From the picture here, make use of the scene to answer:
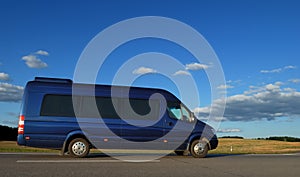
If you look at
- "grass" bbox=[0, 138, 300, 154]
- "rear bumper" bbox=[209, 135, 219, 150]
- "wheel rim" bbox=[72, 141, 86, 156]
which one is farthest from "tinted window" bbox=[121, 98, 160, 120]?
"grass" bbox=[0, 138, 300, 154]

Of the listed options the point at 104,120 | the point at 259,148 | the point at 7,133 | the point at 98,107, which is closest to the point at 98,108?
the point at 98,107

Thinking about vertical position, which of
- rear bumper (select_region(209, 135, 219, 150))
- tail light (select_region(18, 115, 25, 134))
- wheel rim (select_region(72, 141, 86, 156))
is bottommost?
wheel rim (select_region(72, 141, 86, 156))

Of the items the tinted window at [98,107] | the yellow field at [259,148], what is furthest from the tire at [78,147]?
the yellow field at [259,148]

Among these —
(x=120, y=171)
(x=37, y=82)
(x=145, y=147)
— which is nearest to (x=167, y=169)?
(x=120, y=171)

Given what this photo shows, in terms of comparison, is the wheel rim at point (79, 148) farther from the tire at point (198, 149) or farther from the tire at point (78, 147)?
the tire at point (198, 149)

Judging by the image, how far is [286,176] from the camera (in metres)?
7.79

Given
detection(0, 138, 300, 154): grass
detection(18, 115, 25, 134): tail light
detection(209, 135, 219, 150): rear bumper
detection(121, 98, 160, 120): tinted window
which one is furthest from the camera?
detection(0, 138, 300, 154): grass

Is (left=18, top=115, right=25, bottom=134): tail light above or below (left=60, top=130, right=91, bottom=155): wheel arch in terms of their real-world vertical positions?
above

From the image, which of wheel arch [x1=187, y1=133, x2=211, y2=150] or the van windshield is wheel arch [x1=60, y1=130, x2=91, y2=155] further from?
wheel arch [x1=187, y1=133, x2=211, y2=150]

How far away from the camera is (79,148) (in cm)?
1104

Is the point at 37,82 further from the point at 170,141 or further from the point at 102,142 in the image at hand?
the point at 170,141

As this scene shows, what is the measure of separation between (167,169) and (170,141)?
347cm

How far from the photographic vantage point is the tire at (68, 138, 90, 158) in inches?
433

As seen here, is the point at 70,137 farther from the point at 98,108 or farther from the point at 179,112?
the point at 179,112
